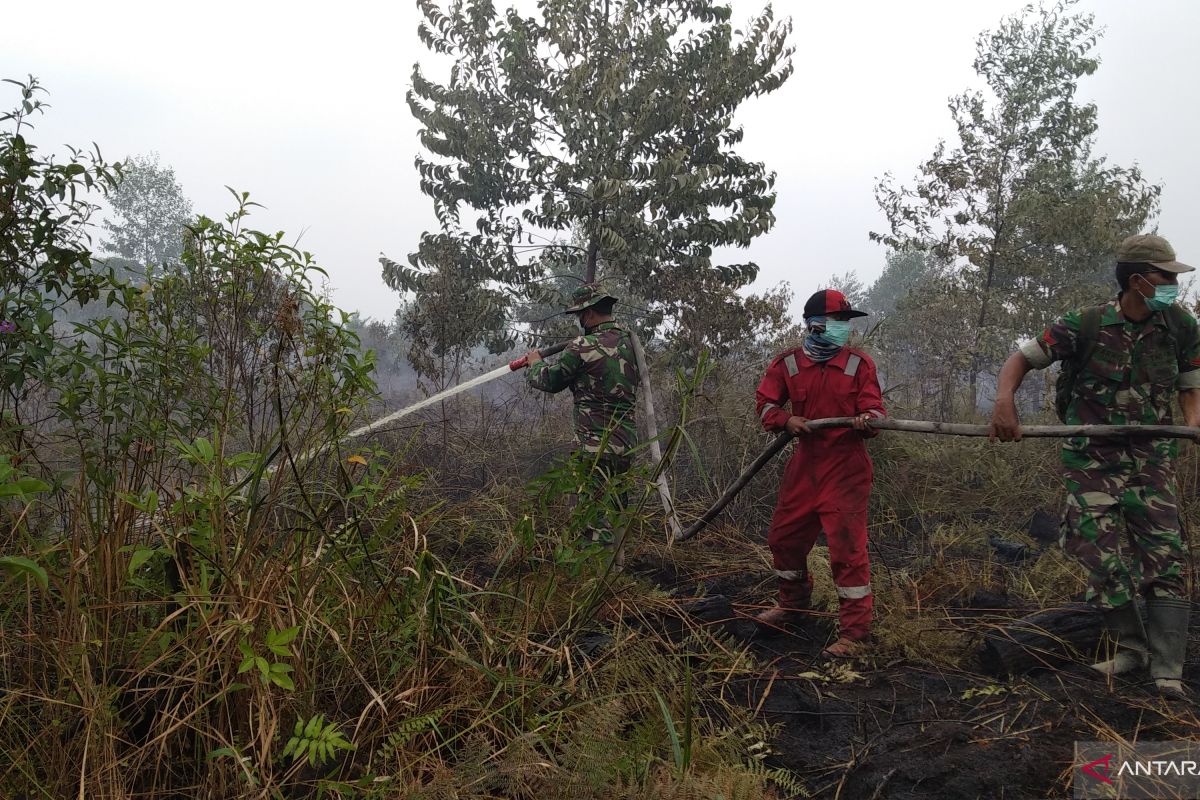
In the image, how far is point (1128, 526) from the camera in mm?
3287

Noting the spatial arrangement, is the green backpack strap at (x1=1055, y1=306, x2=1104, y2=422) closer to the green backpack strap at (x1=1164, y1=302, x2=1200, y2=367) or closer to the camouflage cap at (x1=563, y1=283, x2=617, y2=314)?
the green backpack strap at (x1=1164, y1=302, x2=1200, y2=367)

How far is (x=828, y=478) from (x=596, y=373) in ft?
6.11

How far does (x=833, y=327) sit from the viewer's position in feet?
12.0

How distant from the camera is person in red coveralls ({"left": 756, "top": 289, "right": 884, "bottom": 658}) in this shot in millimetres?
3545

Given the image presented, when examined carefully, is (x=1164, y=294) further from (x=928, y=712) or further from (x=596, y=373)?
(x=596, y=373)

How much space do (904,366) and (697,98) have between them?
25932 millimetres

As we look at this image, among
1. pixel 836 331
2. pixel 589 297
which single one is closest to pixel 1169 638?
pixel 836 331

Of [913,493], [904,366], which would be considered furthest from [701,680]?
[904,366]

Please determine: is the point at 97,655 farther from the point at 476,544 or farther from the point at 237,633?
the point at 476,544

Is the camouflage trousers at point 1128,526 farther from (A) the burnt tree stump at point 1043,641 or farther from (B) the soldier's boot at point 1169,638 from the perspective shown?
(A) the burnt tree stump at point 1043,641

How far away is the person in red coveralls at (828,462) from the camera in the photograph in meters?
3.54

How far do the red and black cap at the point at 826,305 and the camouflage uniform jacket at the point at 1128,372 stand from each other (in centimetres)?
78

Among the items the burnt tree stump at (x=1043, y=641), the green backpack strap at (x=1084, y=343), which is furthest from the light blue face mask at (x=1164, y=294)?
the burnt tree stump at (x=1043, y=641)

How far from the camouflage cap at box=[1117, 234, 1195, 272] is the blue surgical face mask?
1.12 m
